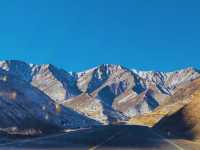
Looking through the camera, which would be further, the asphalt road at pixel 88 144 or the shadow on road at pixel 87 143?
the shadow on road at pixel 87 143

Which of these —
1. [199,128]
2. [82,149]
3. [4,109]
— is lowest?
[82,149]

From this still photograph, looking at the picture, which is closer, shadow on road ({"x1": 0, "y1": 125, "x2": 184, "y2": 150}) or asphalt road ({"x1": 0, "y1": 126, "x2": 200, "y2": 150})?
asphalt road ({"x1": 0, "y1": 126, "x2": 200, "y2": 150})

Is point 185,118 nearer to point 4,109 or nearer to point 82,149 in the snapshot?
point 4,109

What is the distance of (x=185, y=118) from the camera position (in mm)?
146125

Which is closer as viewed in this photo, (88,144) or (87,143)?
(88,144)

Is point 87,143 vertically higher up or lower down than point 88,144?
higher up

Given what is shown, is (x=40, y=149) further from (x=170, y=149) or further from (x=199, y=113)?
(x=199, y=113)

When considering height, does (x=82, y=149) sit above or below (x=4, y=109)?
below

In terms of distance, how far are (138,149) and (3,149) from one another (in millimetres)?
12491

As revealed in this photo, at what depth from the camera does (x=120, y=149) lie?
44375mm

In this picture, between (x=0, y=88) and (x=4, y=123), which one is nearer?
(x=4, y=123)

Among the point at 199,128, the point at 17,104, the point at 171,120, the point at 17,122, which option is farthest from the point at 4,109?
the point at 199,128

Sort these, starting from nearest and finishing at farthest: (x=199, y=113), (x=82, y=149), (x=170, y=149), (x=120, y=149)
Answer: (x=82, y=149), (x=120, y=149), (x=170, y=149), (x=199, y=113)

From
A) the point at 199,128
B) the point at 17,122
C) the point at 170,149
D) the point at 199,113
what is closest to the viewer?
the point at 170,149
